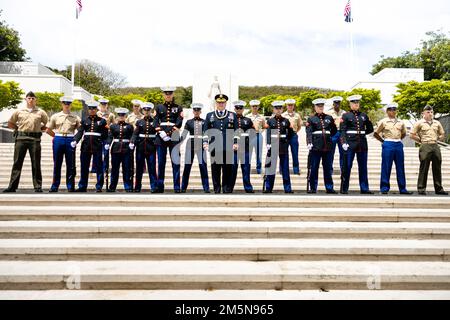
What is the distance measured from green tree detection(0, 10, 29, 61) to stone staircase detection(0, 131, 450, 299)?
1866 inches

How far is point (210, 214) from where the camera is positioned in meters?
5.51

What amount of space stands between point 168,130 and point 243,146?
143 cm

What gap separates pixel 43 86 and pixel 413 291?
130 feet

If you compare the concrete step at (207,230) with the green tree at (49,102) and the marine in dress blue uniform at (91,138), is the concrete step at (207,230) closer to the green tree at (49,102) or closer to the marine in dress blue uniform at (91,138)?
Result: the marine in dress blue uniform at (91,138)

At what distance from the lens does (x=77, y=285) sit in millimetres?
3949

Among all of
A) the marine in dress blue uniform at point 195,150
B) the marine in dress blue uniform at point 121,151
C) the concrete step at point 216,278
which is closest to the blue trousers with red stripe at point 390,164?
the marine in dress blue uniform at point 195,150

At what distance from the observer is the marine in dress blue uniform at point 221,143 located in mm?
7324

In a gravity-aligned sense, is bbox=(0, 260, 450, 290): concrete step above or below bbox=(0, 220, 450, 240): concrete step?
below

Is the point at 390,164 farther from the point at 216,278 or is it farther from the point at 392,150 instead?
the point at 216,278

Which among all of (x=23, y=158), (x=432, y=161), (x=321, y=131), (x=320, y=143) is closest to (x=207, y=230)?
(x=320, y=143)

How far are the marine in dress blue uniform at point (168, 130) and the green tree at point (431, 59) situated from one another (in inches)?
1555

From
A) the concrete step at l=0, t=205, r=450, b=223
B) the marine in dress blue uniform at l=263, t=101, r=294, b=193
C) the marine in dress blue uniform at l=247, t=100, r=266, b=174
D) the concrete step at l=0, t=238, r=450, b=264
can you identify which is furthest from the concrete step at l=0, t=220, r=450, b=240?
the marine in dress blue uniform at l=247, t=100, r=266, b=174

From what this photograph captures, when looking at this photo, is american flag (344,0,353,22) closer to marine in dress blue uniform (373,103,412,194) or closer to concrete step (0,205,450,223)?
marine in dress blue uniform (373,103,412,194)

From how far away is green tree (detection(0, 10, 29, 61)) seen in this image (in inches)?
1805
